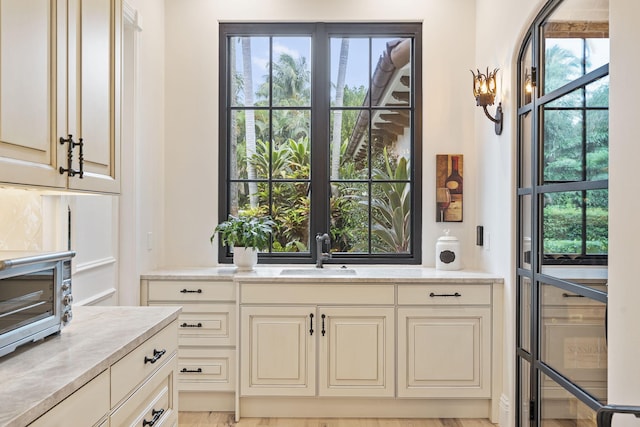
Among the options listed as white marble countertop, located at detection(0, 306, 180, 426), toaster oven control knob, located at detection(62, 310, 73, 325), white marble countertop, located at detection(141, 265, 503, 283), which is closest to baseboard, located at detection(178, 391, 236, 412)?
white marble countertop, located at detection(141, 265, 503, 283)

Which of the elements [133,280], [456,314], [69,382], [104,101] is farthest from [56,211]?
[456,314]

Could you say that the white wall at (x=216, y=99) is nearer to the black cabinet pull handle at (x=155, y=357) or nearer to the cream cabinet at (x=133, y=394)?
the cream cabinet at (x=133, y=394)

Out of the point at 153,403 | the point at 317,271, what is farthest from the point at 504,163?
the point at 153,403

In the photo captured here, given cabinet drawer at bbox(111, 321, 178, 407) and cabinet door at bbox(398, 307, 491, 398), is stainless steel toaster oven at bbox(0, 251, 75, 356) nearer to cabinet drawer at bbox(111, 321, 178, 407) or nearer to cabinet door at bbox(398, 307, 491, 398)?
cabinet drawer at bbox(111, 321, 178, 407)

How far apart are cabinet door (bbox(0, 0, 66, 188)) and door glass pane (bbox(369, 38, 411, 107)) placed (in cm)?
255

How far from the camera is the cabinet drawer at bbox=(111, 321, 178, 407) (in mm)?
1508

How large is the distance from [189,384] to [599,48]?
285 cm

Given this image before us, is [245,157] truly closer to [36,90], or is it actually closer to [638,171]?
[36,90]

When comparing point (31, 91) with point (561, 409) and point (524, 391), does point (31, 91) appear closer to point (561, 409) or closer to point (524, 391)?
point (561, 409)

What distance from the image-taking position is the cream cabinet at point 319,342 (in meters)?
3.22

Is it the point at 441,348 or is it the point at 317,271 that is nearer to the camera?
the point at 441,348

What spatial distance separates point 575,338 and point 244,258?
1983mm

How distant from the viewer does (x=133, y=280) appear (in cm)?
321

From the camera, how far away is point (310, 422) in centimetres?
324
